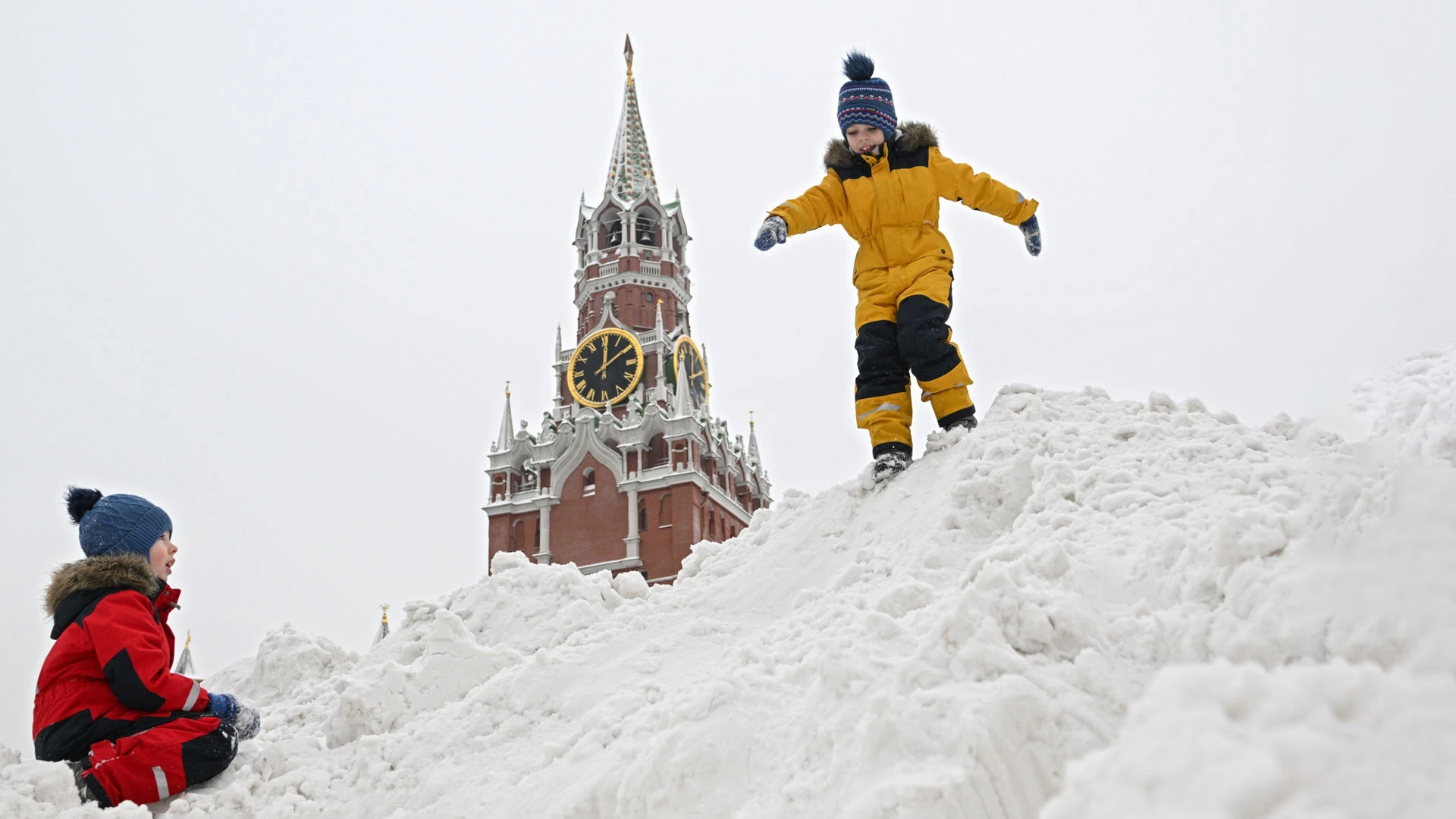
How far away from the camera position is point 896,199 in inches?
225

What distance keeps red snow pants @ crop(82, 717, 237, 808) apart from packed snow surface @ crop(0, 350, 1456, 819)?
8 centimetres

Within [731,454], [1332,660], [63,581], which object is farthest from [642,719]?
[731,454]

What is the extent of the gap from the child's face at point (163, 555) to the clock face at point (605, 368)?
37.9 meters

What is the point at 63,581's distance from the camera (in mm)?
3980

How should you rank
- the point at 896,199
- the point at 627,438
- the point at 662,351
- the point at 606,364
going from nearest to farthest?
the point at 896,199 < the point at 627,438 < the point at 662,351 < the point at 606,364

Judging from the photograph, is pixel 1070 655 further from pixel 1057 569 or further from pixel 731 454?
pixel 731 454

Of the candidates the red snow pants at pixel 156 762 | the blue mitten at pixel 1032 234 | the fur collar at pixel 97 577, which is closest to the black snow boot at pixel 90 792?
the red snow pants at pixel 156 762

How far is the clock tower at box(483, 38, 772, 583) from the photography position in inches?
1529

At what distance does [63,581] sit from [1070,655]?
403cm

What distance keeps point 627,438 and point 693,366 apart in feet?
21.4

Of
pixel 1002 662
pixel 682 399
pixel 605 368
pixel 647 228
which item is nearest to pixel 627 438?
pixel 682 399

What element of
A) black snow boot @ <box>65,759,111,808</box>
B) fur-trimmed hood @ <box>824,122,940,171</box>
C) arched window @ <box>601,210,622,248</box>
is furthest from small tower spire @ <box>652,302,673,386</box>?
black snow boot @ <box>65,759,111,808</box>

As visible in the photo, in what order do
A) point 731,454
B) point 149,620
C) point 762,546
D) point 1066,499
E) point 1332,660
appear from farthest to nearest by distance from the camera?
point 731,454 < point 762,546 < point 149,620 < point 1066,499 < point 1332,660

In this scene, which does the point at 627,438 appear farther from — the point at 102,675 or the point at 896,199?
the point at 102,675
